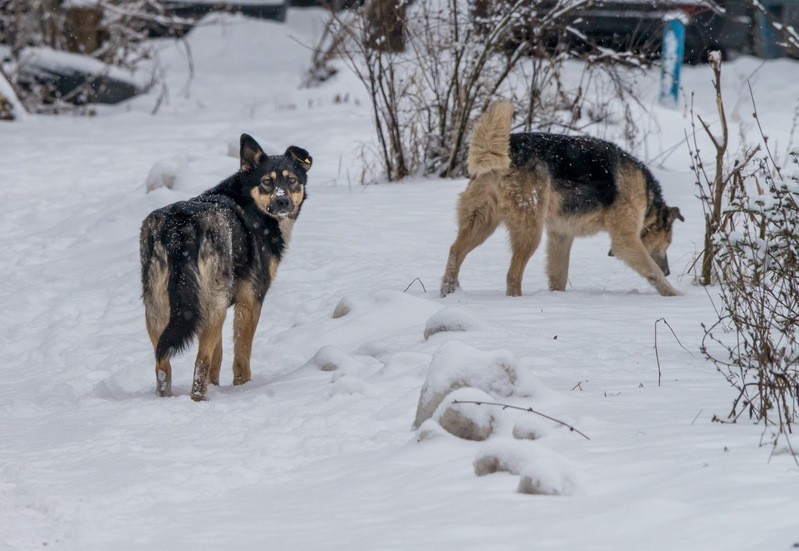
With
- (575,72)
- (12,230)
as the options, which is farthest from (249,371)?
(575,72)

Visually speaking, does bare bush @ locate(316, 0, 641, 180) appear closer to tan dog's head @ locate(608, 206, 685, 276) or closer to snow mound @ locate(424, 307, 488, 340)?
tan dog's head @ locate(608, 206, 685, 276)

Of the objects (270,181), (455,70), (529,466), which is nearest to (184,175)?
(455,70)

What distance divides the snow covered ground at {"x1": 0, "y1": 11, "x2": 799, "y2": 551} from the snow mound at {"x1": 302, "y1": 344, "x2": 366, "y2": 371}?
0.08 ft

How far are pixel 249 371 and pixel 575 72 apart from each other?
49.2 feet

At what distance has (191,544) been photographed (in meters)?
3.69

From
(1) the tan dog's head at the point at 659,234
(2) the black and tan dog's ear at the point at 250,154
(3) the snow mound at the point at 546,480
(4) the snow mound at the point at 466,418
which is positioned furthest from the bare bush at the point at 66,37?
(3) the snow mound at the point at 546,480

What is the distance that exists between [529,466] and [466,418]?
2.45ft

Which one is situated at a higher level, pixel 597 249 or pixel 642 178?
pixel 642 178

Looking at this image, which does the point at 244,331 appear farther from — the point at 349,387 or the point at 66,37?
the point at 66,37

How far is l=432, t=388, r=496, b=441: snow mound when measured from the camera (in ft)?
A: 14.8

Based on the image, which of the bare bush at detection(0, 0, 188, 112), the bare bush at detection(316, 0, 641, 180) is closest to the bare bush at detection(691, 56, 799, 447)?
the bare bush at detection(316, 0, 641, 180)

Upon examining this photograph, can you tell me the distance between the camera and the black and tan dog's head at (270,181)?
6898 mm

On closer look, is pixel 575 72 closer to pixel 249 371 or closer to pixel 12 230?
pixel 12 230

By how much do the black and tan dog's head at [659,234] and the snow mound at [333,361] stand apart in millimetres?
3549
